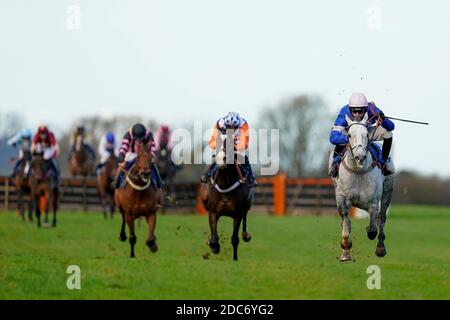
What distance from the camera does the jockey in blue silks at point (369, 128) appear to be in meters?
17.3

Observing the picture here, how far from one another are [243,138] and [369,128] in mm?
2554

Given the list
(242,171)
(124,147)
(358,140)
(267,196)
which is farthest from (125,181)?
(267,196)

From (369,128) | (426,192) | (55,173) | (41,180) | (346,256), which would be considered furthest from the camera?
(426,192)

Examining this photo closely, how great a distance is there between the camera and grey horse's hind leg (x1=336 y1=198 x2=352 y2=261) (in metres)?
17.6

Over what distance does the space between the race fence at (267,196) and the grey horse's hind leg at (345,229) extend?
95.7ft

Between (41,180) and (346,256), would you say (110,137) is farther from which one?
(346,256)

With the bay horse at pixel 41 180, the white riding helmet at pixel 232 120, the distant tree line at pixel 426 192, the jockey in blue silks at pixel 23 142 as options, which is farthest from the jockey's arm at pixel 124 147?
the distant tree line at pixel 426 192

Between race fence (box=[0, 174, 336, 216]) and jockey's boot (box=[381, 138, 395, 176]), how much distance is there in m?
28.3

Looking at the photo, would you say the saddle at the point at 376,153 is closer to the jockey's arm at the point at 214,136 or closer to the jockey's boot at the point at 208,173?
the jockey's arm at the point at 214,136

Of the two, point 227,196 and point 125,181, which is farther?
point 125,181

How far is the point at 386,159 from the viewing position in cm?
1880

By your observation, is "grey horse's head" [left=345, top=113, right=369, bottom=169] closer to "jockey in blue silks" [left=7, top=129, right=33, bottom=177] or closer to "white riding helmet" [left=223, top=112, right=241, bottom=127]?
"white riding helmet" [left=223, top=112, right=241, bottom=127]
